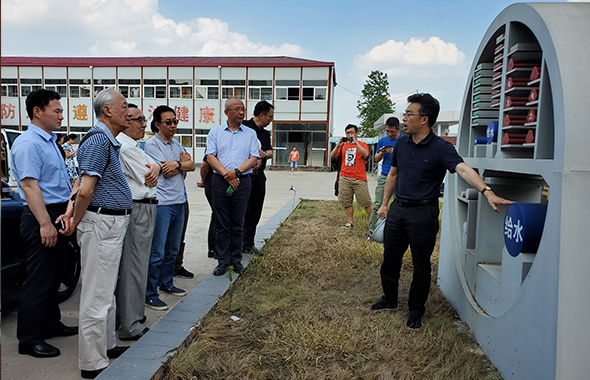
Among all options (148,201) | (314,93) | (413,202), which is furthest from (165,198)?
(314,93)

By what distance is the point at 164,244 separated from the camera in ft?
13.2

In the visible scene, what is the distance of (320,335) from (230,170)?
6.73 feet

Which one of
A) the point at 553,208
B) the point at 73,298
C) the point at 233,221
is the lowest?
the point at 73,298

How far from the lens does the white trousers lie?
2707mm

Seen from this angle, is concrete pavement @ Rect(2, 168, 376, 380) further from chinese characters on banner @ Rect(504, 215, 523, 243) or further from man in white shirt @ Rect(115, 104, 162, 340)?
chinese characters on banner @ Rect(504, 215, 523, 243)

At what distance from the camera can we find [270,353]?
3.06 meters

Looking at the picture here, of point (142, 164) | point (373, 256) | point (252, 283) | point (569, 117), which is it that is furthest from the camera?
point (373, 256)

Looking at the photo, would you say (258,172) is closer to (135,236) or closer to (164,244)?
(164,244)

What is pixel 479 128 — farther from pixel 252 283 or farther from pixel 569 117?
pixel 252 283

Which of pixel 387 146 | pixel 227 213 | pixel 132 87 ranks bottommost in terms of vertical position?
pixel 227 213

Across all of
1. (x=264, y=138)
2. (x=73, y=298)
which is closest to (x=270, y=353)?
(x=73, y=298)

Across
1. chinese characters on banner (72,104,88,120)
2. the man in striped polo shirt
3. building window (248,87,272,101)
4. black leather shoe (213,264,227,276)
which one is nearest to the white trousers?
the man in striped polo shirt

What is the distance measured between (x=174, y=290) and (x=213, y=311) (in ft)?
2.52

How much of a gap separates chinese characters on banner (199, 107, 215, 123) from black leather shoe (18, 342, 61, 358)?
1071 inches
